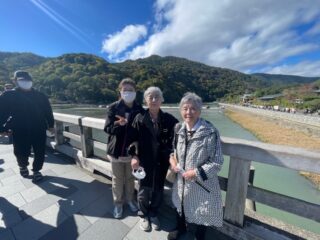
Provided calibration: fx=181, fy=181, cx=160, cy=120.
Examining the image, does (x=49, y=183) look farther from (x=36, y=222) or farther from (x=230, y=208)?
(x=230, y=208)

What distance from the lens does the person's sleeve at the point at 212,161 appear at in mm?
1517

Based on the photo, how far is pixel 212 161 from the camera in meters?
1.55

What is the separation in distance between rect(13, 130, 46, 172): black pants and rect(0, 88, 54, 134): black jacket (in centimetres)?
7

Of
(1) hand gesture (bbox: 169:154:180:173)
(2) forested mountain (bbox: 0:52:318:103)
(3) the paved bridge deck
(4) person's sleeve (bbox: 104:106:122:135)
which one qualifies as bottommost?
(3) the paved bridge deck

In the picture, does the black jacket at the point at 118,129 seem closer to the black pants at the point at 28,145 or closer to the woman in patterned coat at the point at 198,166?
the woman in patterned coat at the point at 198,166

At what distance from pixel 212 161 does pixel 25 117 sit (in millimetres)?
2928

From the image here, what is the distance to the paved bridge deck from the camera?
1956mm

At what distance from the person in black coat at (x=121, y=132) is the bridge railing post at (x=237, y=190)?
111 cm

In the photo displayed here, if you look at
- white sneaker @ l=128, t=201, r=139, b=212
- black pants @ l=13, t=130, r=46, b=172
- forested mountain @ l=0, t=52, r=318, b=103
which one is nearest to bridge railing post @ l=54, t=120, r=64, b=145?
black pants @ l=13, t=130, r=46, b=172

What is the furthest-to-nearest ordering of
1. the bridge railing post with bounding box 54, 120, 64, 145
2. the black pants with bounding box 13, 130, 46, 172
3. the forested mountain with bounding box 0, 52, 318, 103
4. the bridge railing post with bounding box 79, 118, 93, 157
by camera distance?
1. the forested mountain with bounding box 0, 52, 318, 103
2. the bridge railing post with bounding box 54, 120, 64, 145
3. the bridge railing post with bounding box 79, 118, 93, 157
4. the black pants with bounding box 13, 130, 46, 172

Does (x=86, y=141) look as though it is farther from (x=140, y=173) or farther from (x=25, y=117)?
(x=140, y=173)

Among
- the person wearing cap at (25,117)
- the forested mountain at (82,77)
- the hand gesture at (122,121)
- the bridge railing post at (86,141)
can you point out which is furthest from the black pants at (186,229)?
the forested mountain at (82,77)

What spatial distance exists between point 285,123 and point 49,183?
3170 cm

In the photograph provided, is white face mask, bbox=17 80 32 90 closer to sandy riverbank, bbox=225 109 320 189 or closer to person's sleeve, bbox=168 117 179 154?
person's sleeve, bbox=168 117 179 154
